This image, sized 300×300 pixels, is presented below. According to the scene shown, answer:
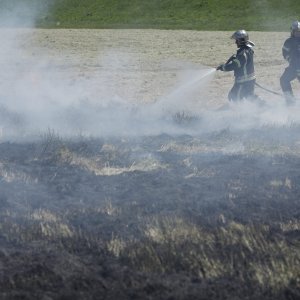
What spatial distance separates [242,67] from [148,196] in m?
5.73

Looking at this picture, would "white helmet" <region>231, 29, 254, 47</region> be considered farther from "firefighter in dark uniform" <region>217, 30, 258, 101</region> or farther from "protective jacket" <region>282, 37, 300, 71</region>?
"protective jacket" <region>282, 37, 300, 71</region>

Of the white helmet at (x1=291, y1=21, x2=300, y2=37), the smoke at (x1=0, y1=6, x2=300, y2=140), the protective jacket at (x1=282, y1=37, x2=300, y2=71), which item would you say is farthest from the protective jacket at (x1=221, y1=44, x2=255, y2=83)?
the white helmet at (x1=291, y1=21, x2=300, y2=37)

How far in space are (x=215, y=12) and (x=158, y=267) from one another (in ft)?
151

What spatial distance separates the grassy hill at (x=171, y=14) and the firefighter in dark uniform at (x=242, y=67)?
29797 mm

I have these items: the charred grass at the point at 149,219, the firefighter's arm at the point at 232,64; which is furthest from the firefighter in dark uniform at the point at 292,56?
the charred grass at the point at 149,219

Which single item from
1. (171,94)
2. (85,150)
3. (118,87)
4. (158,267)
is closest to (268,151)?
(85,150)

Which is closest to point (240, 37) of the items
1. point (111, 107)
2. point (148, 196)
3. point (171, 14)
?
point (111, 107)

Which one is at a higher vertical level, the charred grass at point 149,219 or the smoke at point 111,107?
the charred grass at point 149,219

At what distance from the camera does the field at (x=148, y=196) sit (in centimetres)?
524

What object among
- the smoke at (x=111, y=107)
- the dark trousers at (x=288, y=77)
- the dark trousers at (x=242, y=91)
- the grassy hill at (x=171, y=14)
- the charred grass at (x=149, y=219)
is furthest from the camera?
the grassy hill at (x=171, y=14)

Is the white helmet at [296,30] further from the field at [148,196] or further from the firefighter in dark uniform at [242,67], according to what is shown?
the field at [148,196]

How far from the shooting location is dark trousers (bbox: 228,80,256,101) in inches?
499

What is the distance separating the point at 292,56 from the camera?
13492 mm

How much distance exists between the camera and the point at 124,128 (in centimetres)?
1091
